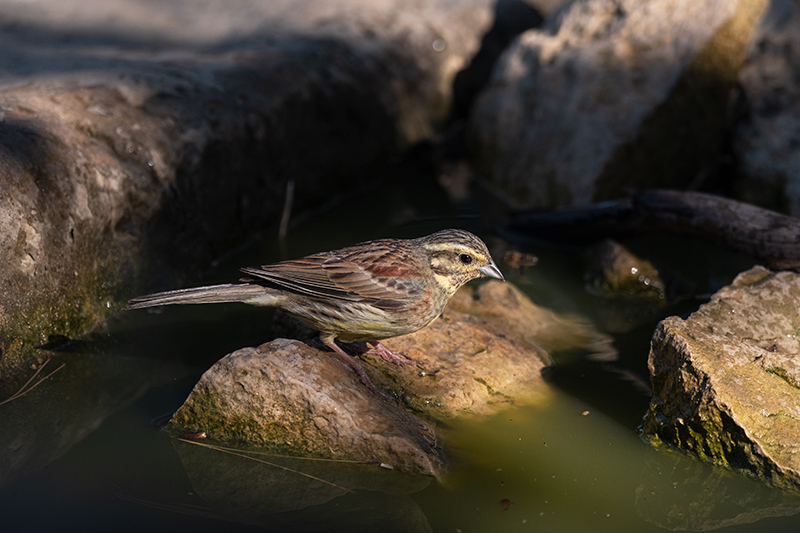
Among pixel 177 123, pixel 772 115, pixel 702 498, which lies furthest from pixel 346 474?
pixel 772 115

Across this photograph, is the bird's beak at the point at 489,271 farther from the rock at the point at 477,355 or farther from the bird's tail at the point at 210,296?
the bird's tail at the point at 210,296

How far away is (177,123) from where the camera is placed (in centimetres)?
623

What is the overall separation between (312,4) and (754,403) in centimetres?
791

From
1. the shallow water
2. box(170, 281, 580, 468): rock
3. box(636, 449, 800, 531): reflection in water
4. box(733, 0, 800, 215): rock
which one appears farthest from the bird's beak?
box(733, 0, 800, 215): rock

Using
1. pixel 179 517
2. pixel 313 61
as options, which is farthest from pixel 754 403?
pixel 313 61

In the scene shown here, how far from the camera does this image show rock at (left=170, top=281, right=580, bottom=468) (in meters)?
3.77

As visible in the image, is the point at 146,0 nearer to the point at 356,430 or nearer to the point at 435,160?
the point at 435,160

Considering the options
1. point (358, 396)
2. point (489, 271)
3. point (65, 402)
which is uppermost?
point (489, 271)

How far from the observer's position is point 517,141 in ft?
27.7

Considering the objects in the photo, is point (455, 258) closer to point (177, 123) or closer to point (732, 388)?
point (732, 388)

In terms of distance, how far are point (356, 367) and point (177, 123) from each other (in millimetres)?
3251

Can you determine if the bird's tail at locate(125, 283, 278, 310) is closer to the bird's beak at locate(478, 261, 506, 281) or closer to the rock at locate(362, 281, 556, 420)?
the rock at locate(362, 281, 556, 420)

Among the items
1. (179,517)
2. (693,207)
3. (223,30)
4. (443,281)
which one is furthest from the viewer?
(223,30)

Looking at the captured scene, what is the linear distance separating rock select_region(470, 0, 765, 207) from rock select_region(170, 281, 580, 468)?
11.5 feet
